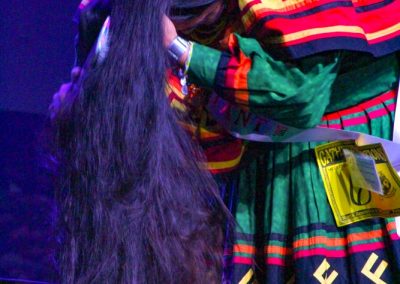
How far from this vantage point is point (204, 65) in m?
0.71

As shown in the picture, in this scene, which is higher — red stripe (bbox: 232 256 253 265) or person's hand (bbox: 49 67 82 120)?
person's hand (bbox: 49 67 82 120)

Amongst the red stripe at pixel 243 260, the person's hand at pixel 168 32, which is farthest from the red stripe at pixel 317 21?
the red stripe at pixel 243 260

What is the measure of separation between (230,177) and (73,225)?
0.77 feet

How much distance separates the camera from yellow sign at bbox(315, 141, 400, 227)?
0.76 m

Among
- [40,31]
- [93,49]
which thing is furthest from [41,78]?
[93,49]

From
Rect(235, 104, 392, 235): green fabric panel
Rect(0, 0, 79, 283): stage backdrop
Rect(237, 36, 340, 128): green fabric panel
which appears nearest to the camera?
Rect(237, 36, 340, 128): green fabric panel

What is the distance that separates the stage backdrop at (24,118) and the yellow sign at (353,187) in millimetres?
610

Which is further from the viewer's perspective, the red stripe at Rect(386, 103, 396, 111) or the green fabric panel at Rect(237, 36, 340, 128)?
the red stripe at Rect(386, 103, 396, 111)

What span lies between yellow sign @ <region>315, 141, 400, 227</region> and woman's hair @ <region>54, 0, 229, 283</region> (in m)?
0.15

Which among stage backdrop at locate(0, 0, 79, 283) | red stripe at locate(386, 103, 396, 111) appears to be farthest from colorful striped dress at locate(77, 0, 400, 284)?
stage backdrop at locate(0, 0, 79, 283)

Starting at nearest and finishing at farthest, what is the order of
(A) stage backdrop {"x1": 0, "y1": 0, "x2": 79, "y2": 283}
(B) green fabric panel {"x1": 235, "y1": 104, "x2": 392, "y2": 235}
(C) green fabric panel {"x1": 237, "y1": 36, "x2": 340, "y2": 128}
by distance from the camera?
(C) green fabric panel {"x1": 237, "y1": 36, "x2": 340, "y2": 128} → (B) green fabric panel {"x1": 235, "y1": 104, "x2": 392, "y2": 235} → (A) stage backdrop {"x1": 0, "y1": 0, "x2": 79, "y2": 283}

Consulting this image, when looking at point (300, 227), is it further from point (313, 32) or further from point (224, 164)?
point (313, 32)

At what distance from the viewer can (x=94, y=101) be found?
29.5 inches

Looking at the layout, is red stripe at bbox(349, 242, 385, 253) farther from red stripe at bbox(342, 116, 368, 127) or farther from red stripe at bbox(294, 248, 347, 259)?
red stripe at bbox(342, 116, 368, 127)
